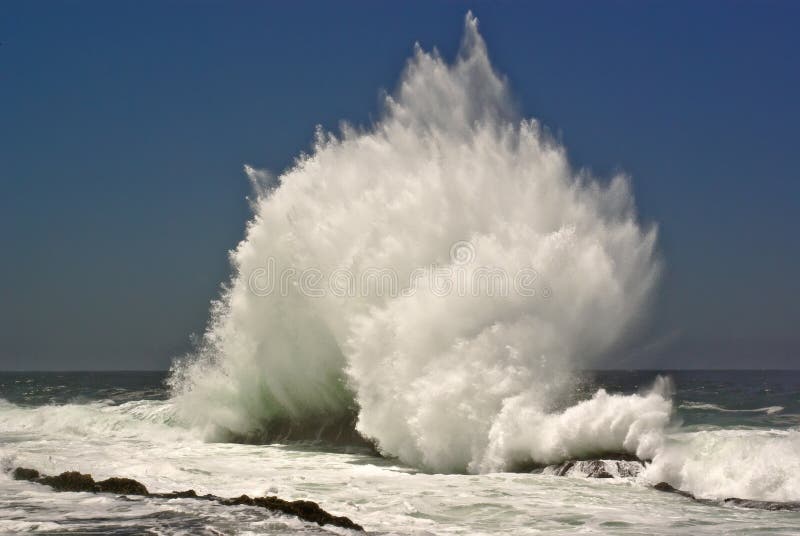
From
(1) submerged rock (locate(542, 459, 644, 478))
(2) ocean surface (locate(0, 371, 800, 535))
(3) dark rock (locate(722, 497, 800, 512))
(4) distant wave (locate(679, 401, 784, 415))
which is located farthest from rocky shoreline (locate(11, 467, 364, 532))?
(4) distant wave (locate(679, 401, 784, 415))

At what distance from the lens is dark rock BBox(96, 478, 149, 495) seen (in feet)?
40.7

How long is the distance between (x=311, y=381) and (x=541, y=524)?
1204cm

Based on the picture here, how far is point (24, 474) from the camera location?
1426cm

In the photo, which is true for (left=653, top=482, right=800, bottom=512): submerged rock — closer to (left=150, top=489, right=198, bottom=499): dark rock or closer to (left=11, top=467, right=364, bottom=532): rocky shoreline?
(left=11, top=467, right=364, bottom=532): rocky shoreline

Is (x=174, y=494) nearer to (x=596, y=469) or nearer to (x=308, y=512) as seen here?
(x=308, y=512)

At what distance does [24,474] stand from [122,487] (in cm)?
272


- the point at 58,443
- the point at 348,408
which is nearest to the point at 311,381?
the point at 348,408

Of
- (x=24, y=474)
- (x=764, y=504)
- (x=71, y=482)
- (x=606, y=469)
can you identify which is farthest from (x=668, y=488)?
(x=24, y=474)

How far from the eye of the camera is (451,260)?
19.8m

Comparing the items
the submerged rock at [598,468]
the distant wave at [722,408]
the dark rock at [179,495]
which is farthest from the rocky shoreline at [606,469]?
the distant wave at [722,408]

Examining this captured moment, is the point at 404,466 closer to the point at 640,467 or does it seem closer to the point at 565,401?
the point at 565,401

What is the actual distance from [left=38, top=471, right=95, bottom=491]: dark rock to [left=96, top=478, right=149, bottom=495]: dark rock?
0.17m

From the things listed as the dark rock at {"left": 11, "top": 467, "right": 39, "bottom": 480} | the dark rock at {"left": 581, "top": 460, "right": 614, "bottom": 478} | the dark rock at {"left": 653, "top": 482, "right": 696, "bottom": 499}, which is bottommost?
the dark rock at {"left": 11, "top": 467, "right": 39, "bottom": 480}

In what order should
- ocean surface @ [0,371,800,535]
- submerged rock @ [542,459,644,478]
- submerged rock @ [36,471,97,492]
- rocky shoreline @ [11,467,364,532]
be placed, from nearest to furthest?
1. rocky shoreline @ [11,467,364,532]
2. ocean surface @ [0,371,800,535]
3. submerged rock @ [36,471,97,492]
4. submerged rock @ [542,459,644,478]
